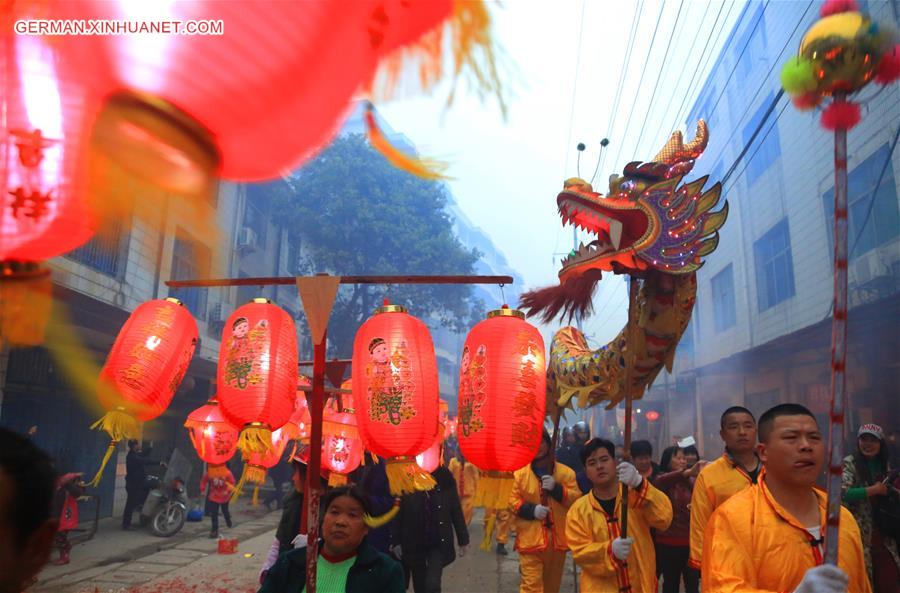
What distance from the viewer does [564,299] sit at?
5820mm

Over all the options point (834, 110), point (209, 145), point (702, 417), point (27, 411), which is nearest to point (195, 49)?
point (209, 145)

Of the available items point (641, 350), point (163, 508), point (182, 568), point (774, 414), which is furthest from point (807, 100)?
point (163, 508)

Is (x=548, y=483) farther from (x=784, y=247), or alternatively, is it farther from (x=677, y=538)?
(x=784, y=247)

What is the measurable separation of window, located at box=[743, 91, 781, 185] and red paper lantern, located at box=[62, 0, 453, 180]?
11.6 m

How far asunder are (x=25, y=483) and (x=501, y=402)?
11.6 ft

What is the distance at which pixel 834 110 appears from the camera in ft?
7.63

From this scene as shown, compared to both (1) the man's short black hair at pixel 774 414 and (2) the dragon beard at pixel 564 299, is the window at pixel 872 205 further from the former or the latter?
(1) the man's short black hair at pixel 774 414

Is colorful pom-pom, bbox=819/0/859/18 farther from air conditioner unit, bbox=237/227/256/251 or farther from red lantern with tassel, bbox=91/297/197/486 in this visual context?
air conditioner unit, bbox=237/227/256/251

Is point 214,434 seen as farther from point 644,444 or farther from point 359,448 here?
point 644,444

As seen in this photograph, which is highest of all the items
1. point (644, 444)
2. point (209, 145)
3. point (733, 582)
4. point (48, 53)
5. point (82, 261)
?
point (82, 261)

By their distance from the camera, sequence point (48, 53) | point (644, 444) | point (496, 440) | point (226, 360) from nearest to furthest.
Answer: point (48, 53)
point (496, 440)
point (226, 360)
point (644, 444)

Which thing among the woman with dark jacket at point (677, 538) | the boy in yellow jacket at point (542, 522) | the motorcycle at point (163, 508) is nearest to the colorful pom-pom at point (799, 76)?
the woman with dark jacket at point (677, 538)

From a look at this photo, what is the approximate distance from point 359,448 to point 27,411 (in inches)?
223

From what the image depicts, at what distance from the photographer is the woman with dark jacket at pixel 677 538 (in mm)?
5191
